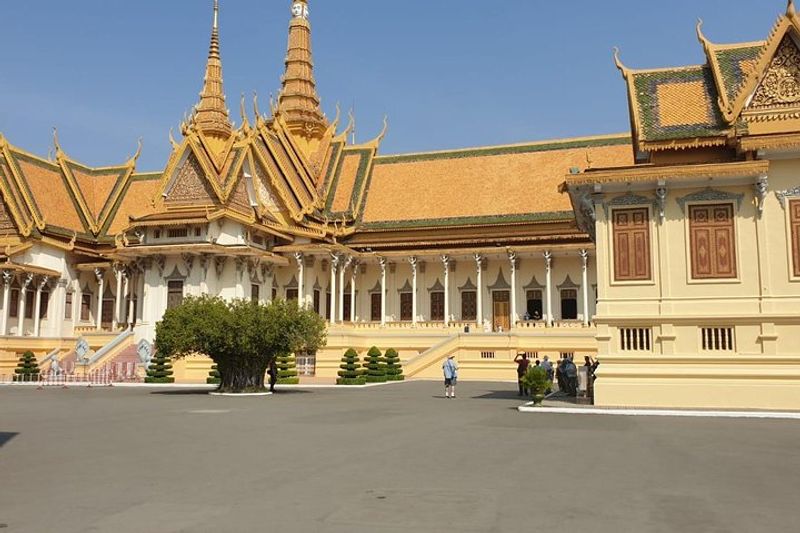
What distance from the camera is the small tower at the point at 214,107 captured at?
178ft

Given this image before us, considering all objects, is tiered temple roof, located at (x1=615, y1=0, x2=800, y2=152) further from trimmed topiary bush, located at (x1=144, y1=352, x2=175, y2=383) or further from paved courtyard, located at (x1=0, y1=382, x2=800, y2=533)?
trimmed topiary bush, located at (x1=144, y1=352, x2=175, y2=383)

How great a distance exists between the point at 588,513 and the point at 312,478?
3.04m

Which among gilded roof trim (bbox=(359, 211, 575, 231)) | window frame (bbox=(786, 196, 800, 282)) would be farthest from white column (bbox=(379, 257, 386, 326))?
window frame (bbox=(786, 196, 800, 282))

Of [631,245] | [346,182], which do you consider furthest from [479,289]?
[631,245]

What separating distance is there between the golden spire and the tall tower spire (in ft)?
20.4

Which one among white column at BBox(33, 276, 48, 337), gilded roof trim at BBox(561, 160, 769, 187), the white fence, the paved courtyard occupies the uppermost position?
gilded roof trim at BBox(561, 160, 769, 187)

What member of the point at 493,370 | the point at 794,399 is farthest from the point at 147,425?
the point at 493,370

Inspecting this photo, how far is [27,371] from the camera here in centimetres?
3347

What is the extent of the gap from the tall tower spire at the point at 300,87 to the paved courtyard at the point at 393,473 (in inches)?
1412

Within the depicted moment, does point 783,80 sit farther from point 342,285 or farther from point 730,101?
point 342,285

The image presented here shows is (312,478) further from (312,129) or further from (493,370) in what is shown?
(312,129)

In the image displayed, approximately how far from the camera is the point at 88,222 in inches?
1794

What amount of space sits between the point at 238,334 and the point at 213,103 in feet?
119

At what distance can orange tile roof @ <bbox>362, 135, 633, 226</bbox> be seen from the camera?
40.7 metres
